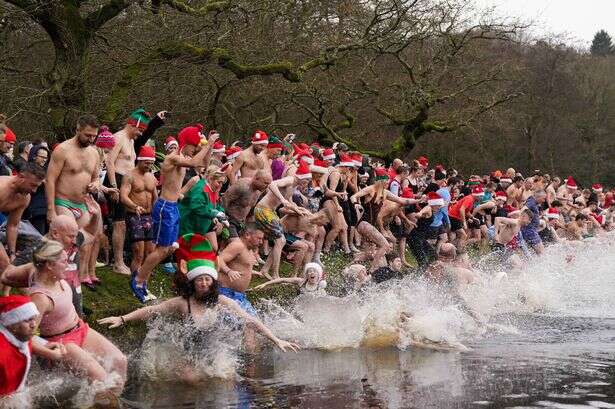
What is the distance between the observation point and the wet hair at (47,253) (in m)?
6.79

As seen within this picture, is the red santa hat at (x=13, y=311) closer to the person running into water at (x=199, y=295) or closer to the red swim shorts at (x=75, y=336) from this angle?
the red swim shorts at (x=75, y=336)

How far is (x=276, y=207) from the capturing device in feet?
41.9

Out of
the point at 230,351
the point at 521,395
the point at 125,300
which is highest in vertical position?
the point at 125,300

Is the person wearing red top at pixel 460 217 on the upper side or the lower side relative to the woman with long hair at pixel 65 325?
upper

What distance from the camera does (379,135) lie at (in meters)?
28.0

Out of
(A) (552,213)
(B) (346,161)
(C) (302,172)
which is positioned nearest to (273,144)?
(C) (302,172)

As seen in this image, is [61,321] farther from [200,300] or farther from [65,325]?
[200,300]

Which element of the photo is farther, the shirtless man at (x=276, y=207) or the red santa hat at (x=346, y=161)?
the red santa hat at (x=346, y=161)

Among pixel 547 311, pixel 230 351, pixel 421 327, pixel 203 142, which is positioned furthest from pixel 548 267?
pixel 230 351

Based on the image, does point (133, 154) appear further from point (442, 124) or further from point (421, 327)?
point (442, 124)

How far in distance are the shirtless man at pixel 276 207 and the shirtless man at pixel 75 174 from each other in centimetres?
261

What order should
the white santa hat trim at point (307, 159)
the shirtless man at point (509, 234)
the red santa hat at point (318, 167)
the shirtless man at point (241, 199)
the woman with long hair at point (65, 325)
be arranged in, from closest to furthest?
the woman with long hair at point (65, 325)
the shirtless man at point (241, 199)
the white santa hat trim at point (307, 159)
the red santa hat at point (318, 167)
the shirtless man at point (509, 234)

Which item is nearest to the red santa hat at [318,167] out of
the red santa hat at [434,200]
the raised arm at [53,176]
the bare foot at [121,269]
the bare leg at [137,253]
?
the red santa hat at [434,200]

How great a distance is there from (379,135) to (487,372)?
762 inches
